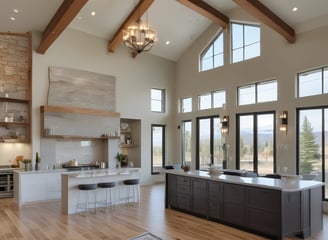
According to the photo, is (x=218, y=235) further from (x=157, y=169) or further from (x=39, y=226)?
(x=157, y=169)

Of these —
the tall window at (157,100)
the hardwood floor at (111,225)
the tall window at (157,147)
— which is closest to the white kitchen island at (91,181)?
the hardwood floor at (111,225)

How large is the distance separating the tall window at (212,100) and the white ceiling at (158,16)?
2.18 meters

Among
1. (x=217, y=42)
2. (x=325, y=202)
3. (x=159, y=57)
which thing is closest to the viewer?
(x=325, y=202)

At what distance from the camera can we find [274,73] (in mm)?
8625

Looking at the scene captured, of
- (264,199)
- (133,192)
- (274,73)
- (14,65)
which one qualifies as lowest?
(133,192)

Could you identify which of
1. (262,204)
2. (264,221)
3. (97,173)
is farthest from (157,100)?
(264,221)

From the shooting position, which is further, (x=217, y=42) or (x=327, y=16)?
Answer: (x=217, y=42)

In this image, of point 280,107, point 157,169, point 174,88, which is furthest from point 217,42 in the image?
point 157,169

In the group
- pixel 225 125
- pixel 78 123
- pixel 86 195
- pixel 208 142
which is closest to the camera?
pixel 86 195

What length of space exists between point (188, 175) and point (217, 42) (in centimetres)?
574

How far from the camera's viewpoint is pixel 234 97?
32.0ft

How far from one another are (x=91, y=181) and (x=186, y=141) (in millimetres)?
5426

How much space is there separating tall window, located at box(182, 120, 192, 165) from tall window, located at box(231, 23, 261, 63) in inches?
128

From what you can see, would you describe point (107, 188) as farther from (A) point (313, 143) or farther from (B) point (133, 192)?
(A) point (313, 143)
